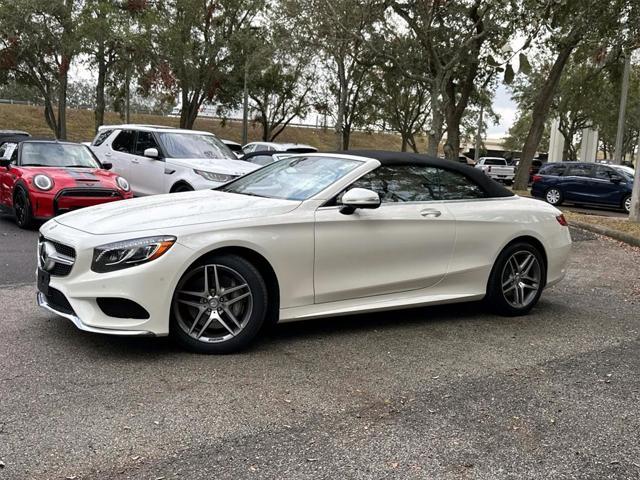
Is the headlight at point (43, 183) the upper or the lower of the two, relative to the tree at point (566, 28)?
lower

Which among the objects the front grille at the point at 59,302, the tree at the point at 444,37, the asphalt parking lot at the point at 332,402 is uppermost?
the tree at the point at 444,37

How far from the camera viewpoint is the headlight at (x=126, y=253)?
4293 millimetres

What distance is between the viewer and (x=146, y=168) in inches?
467

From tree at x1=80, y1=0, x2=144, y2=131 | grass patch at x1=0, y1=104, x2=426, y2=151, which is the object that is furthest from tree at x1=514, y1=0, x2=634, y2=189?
grass patch at x1=0, y1=104, x2=426, y2=151

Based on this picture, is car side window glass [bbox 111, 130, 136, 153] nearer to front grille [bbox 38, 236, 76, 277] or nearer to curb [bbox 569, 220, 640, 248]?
front grille [bbox 38, 236, 76, 277]

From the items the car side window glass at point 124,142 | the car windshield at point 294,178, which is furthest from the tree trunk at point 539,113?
the car windshield at point 294,178

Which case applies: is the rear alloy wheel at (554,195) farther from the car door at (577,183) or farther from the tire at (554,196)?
the car door at (577,183)

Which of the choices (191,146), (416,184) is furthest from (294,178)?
(191,146)

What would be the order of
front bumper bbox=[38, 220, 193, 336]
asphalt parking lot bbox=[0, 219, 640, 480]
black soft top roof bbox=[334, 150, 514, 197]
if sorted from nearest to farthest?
asphalt parking lot bbox=[0, 219, 640, 480]
front bumper bbox=[38, 220, 193, 336]
black soft top roof bbox=[334, 150, 514, 197]

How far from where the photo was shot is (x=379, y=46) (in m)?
23.6

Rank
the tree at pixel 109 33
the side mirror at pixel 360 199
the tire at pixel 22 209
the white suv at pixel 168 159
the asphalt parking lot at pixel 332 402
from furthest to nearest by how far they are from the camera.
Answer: the tree at pixel 109 33, the white suv at pixel 168 159, the tire at pixel 22 209, the side mirror at pixel 360 199, the asphalt parking lot at pixel 332 402

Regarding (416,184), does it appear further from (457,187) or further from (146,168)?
(146,168)

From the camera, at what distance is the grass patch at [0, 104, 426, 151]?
162ft

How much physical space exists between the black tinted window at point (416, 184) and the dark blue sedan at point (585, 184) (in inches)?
628
